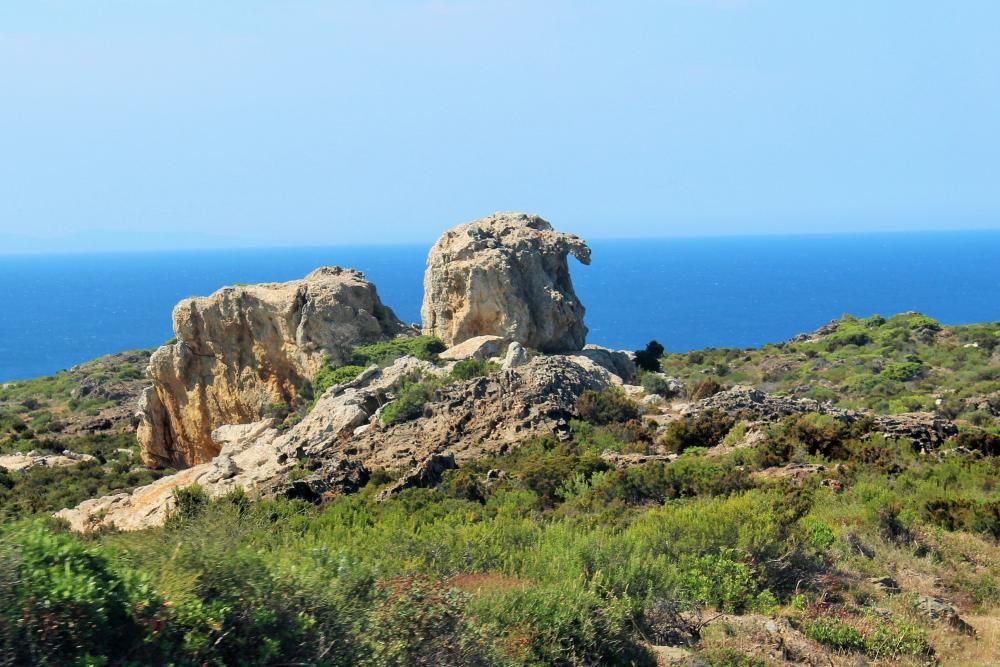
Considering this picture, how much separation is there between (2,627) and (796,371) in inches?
1467

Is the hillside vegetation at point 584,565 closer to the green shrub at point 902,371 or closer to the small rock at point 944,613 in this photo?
the small rock at point 944,613

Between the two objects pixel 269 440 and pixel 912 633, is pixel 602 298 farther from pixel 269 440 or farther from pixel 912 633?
pixel 912 633

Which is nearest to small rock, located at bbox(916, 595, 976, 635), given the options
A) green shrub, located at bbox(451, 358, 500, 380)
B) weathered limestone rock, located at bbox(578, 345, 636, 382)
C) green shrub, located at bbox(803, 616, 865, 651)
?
green shrub, located at bbox(803, 616, 865, 651)

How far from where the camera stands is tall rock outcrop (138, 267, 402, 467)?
2777 centimetres

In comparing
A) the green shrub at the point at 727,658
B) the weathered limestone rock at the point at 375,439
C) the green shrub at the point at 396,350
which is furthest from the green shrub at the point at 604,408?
the green shrub at the point at 727,658

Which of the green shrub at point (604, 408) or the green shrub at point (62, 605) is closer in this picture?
the green shrub at point (62, 605)

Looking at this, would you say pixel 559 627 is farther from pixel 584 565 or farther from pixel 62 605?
pixel 62 605

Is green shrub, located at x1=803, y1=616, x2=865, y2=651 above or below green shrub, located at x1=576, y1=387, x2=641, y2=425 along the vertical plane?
above

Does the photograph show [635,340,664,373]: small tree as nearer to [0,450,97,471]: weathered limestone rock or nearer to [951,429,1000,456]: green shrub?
[951,429,1000,456]: green shrub

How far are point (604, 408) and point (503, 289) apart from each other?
23.0ft

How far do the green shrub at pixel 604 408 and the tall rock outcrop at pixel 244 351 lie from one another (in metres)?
9.02

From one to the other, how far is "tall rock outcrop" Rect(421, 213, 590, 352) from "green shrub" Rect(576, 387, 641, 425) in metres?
6.07

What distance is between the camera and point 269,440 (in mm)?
22859

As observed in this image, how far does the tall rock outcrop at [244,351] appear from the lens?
27766 mm
